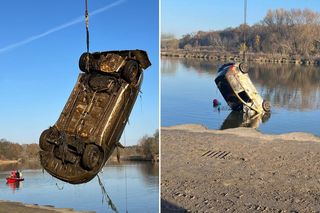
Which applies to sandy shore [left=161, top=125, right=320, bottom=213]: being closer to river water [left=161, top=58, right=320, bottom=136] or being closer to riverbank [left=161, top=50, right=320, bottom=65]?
river water [left=161, top=58, right=320, bottom=136]

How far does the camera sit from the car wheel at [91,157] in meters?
3.25

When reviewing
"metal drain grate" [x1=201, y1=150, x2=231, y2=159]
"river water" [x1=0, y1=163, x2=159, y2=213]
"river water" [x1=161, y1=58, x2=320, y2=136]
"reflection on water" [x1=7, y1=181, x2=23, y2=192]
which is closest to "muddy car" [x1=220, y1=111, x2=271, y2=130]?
"river water" [x1=161, y1=58, x2=320, y2=136]

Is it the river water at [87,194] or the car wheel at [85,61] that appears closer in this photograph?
the car wheel at [85,61]

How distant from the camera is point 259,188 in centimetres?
735

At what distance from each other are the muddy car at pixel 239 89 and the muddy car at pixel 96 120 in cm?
1697

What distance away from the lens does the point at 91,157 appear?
3.26 m

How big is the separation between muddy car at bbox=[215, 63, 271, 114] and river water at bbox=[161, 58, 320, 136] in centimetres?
55

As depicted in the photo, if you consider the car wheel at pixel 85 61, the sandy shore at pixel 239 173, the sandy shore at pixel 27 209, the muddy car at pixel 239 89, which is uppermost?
the car wheel at pixel 85 61

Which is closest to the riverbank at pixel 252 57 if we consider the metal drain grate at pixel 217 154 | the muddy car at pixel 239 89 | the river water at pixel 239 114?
the river water at pixel 239 114

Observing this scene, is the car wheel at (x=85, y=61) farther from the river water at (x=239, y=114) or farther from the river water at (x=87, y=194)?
the river water at (x=239, y=114)

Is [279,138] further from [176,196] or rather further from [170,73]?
[170,73]

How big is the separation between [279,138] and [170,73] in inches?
986

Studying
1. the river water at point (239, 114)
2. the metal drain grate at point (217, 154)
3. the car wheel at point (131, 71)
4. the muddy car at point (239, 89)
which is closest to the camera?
the car wheel at point (131, 71)

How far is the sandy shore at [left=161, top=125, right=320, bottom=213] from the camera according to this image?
6.52 m
